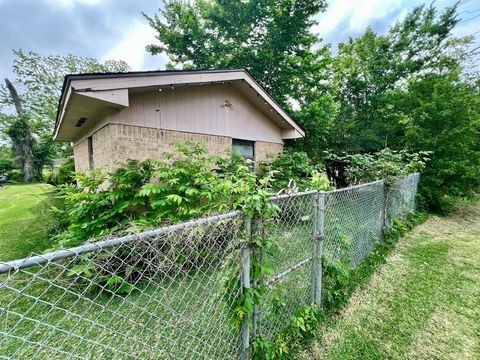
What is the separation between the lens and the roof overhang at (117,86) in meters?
3.62

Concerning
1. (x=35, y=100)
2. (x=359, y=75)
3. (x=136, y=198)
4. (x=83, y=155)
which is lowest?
(x=136, y=198)

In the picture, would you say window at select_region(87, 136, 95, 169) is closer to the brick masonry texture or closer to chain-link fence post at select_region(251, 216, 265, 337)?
the brick masonry texture

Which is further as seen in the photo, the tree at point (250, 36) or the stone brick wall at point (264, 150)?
the tree at point (250, 36)

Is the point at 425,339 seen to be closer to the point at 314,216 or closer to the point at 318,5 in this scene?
the point at 314,216

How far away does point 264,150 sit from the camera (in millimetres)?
7801

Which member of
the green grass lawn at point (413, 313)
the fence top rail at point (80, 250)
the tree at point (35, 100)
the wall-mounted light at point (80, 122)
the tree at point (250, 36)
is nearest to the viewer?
the fence top rail at point (80, 250)

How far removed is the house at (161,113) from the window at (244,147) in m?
0.03

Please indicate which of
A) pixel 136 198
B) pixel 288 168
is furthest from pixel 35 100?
pixel 288 168

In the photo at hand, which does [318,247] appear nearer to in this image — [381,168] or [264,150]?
[381,168]

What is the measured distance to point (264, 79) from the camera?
10758 millimetres

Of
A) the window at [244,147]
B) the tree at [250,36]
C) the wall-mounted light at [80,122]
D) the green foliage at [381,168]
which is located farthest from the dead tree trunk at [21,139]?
the green foliage at [381,168]

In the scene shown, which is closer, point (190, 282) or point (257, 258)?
point (257, 258)

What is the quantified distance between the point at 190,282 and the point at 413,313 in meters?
2.72

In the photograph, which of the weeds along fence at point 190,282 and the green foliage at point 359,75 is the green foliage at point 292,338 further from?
the green foliage at point 359,75
